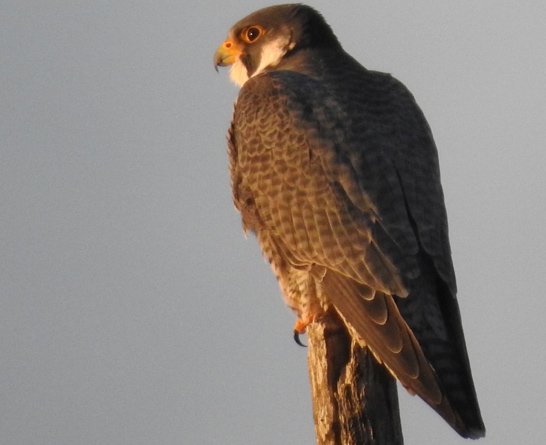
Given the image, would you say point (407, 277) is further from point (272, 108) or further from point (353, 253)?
point (272, 108)

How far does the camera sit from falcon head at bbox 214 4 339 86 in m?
9.54

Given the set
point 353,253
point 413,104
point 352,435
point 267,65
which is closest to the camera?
point 352,435

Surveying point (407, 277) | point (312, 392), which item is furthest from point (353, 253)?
point (312, 392)

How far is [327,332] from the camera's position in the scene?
7.35 metres

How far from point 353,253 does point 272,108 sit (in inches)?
45.1

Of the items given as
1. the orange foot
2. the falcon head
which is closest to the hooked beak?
the falcon head

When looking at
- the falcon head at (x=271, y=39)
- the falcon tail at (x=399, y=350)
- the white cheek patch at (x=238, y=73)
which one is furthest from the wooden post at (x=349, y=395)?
the white cheek patch at (x=238, y=73)

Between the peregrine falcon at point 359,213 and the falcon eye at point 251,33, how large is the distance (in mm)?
786

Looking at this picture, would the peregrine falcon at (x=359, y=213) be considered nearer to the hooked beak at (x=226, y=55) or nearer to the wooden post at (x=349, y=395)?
the wooden post at (x=349, y=395)

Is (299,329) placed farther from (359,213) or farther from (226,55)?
(226,55)

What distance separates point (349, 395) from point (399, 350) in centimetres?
34

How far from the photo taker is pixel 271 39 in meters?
9.66

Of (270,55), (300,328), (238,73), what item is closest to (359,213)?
(300,328)

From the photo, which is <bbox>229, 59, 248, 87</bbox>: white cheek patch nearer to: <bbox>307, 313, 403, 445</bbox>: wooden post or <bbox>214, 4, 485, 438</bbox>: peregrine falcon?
<bbox>214, 4, 485, 438</bbox>: peregrine falcon
